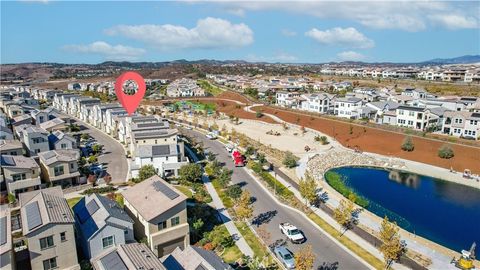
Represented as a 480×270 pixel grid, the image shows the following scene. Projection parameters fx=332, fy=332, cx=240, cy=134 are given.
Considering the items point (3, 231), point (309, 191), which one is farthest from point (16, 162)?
point (309, 191)

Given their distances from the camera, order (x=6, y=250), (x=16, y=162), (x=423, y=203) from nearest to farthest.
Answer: (x=6, y=250)
(x=16, y=162)
(x=423, y=203)

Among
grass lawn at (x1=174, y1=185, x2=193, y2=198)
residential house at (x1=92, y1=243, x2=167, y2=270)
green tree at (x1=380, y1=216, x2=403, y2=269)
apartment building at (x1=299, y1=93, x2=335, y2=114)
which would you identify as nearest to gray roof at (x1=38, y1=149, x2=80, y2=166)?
grass lawn at (x1=174, y1=185, x2=193, y2=198)

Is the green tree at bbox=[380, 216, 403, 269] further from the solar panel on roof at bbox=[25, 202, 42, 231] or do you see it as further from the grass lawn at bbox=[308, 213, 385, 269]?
the solar panel on roof at bbox=[25, 202, 42, 231]

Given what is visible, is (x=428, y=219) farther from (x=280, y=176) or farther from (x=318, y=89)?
(x=318, y=89)

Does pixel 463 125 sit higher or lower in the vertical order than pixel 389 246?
higher

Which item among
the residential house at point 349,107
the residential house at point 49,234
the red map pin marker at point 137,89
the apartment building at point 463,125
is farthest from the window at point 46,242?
the residential house at point 349,107

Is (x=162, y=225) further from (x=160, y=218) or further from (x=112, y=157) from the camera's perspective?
(x=112, y=157)

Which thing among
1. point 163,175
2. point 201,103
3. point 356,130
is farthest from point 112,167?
point 201,103

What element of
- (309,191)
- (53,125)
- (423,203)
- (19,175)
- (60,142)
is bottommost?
(423,203)
